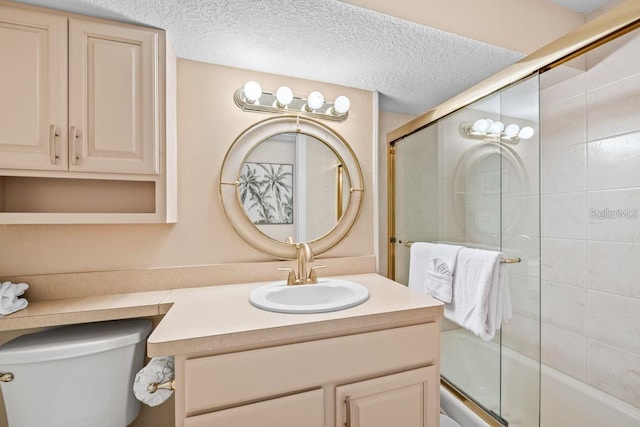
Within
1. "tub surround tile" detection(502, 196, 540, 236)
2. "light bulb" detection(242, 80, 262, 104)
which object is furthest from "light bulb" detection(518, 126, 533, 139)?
"light bulb" detection(242, 80, 262, 104)

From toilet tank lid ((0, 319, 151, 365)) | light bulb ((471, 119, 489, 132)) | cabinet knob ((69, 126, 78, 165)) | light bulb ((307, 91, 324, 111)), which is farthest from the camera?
light bulb ((307, 91, 324, 111))

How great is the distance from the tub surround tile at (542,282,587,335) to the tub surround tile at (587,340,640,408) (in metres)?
0.11

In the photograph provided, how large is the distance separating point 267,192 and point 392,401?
1091mm

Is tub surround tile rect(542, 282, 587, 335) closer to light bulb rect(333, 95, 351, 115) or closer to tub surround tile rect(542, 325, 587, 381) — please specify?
tub surround tile rect(542, 325, 587, 381)

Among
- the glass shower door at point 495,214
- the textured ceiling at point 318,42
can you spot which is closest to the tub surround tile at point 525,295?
the glass shower door at point 495,214

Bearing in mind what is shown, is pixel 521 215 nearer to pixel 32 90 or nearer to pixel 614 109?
pixel 614 109

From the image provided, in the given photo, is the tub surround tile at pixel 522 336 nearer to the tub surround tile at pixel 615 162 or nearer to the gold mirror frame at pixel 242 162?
the tub surround tile at pixel 615 162

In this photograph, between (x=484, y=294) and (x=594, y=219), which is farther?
(x=594, y=219)

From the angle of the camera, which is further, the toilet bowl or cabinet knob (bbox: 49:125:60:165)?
the toilet bowl

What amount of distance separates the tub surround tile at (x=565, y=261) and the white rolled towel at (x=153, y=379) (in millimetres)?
1930

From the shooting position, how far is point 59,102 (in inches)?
42.2

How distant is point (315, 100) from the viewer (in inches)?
61.4

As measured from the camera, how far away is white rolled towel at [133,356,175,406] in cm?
102

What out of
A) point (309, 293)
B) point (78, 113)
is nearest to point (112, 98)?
point (78, 113)
